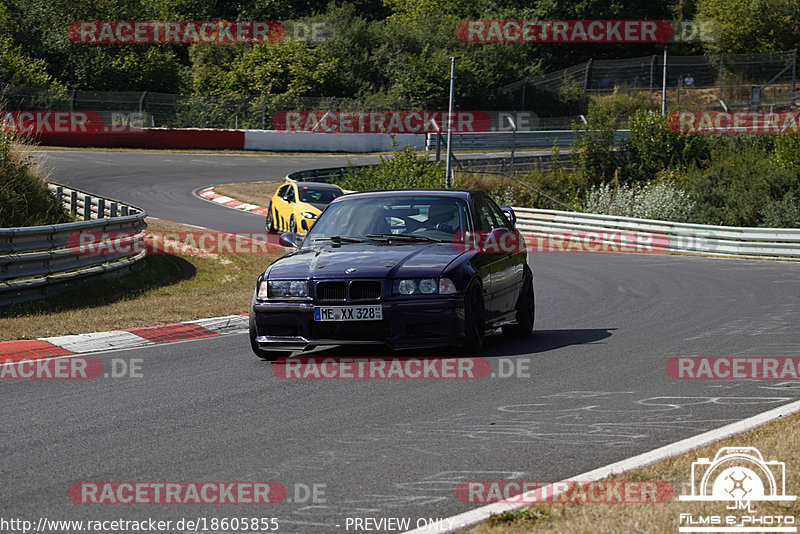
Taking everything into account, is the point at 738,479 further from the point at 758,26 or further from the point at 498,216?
the point at 758,26

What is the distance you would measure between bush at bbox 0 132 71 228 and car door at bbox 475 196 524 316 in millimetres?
8648

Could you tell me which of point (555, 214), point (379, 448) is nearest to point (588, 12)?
point (555, 214)

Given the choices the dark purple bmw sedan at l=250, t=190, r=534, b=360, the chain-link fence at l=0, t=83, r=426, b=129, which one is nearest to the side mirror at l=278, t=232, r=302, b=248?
the dark purple bmw sedan at l=250, t=190, r=534, b=360

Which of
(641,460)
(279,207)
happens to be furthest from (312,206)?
(641,460)

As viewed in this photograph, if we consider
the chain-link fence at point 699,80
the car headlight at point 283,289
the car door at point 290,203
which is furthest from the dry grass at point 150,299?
the chain-link fence at point 699,80

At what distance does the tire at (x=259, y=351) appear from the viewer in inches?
372

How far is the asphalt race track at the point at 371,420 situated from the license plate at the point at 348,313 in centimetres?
68

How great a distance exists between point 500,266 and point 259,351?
259 centimetres

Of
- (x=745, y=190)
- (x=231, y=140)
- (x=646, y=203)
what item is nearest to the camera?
(x=646, y=203)

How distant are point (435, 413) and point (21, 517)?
312cm

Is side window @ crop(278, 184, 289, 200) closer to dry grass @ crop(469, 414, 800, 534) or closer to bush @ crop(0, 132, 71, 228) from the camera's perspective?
bush @ crop(0, 132, 71, 228)

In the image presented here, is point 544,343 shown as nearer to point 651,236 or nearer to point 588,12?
point 651,236

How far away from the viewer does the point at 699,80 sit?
64.0 metres

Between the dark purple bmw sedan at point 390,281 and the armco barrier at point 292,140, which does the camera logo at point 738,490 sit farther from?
the armco barrier at point 292,140
